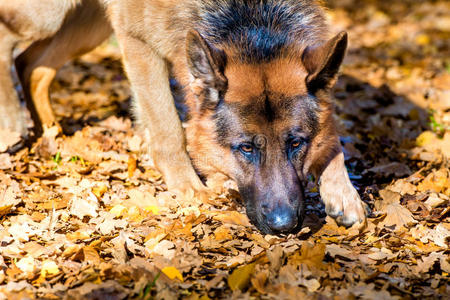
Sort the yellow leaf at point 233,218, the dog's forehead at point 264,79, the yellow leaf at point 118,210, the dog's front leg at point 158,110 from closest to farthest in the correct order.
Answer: the dog's forehead at point 264,79 < the yellow leaf at point 233,218 < the yellow leaf at point 118,210 < the dog's front leg at point 158,110


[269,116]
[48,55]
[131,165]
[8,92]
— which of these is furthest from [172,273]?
[48,55]

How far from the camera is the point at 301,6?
4.72 meters

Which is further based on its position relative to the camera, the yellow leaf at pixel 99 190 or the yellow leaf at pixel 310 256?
the yellow leaf at pixel 99 190

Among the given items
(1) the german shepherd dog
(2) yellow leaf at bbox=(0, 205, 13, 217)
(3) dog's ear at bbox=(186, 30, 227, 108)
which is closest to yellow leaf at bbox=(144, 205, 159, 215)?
(1) the german shepherd dog

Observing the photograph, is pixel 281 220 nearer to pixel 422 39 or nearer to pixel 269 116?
pixel 269 116

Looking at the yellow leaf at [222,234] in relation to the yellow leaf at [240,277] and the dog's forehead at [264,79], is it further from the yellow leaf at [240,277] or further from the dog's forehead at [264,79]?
the dog's forehead at [264,79]

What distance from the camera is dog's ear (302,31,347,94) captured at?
3899 millimetres

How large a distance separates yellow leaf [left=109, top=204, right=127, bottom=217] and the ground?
12 mm

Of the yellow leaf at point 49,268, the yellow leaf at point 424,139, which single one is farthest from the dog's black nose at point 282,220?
the yellow leaf at point 424,139

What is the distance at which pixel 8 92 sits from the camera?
18.2ft

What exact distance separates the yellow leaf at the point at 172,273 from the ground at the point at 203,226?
0.02 meters

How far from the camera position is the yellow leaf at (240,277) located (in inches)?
130

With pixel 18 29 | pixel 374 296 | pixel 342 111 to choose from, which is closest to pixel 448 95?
pixel 342 111

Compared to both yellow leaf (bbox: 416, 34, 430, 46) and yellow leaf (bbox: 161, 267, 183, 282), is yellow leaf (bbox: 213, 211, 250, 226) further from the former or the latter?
yellow leaf (bbox: 416, 34, 430, 46)
